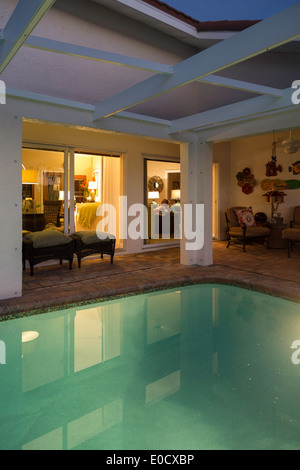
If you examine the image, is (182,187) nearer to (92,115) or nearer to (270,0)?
(92,115)

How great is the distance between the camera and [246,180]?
33.5 ft

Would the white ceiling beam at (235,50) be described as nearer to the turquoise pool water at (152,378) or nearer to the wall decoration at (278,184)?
the turquoise pool water at (152,378)

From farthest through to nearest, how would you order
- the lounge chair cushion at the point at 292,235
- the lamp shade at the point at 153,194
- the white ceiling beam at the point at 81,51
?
the lamp shade at the point at 153,194, the lounge chair cushion at the point at 292,235, the white ceiling beam at the point at 81,51

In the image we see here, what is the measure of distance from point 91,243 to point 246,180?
587 centimetres

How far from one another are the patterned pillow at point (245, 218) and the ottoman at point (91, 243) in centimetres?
381

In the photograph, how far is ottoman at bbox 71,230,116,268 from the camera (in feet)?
20.8

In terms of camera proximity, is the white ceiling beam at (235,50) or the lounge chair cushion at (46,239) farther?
the lounge chair cushion at (46,239)

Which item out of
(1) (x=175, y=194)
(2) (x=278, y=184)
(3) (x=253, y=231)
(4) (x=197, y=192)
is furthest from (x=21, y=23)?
(1) (x=175, y=194)

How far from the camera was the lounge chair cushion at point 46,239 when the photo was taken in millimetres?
5719

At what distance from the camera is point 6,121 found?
4.26 meters

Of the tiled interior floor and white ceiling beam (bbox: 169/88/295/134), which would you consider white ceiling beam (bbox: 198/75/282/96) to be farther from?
the tiled interior floor

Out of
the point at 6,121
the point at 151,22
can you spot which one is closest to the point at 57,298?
the point at 6,121

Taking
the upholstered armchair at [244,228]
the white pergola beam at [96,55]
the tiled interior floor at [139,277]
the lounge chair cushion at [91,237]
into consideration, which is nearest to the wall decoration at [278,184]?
the upholstered armchair at [244,228]

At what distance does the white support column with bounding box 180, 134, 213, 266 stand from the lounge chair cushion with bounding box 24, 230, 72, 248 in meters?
2.39
